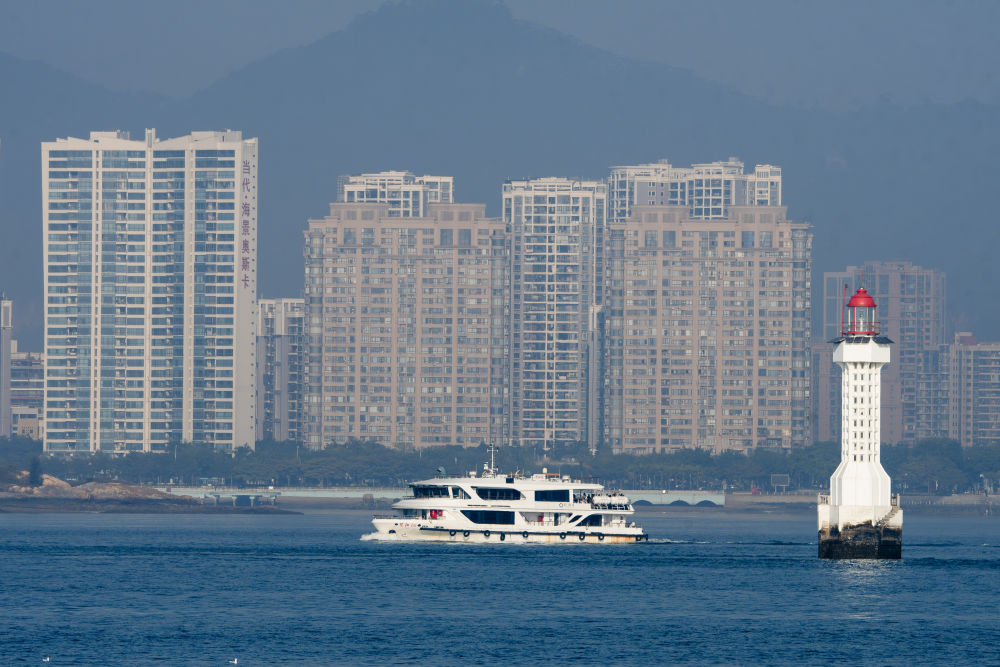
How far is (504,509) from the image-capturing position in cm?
11919

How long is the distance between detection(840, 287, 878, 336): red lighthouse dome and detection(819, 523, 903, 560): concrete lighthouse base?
9.86 meters

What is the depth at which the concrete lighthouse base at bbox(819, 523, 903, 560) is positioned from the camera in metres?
92.9

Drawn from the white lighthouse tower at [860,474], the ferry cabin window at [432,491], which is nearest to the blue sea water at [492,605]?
the white lighthouse tower at [860,474]

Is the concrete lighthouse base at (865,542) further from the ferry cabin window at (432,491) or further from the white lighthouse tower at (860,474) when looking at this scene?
the ferry cabin window at (432,491)

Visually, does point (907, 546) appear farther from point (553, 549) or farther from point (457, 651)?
point (457, 651)

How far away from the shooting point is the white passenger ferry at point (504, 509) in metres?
119

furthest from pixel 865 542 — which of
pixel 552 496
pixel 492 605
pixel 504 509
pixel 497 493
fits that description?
pixel 497 493

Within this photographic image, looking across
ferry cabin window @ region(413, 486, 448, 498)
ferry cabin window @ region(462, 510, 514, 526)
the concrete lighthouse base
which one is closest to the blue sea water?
the concrete lighthouse base

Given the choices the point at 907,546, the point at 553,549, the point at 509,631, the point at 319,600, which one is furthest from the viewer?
the point at 907,546

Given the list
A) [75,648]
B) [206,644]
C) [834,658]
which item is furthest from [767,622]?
[75,648]

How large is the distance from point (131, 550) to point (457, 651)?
57.0m

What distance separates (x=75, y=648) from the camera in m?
68.8

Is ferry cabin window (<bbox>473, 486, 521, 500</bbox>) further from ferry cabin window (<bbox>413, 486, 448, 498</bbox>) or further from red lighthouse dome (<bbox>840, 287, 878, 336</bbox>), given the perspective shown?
red lighthouse dome (<bbox>840, 287, 878, 336</bbox>)

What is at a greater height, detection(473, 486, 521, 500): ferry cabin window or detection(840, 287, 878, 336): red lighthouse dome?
detection(840, 287, 878, 336): red lighthouse dome
